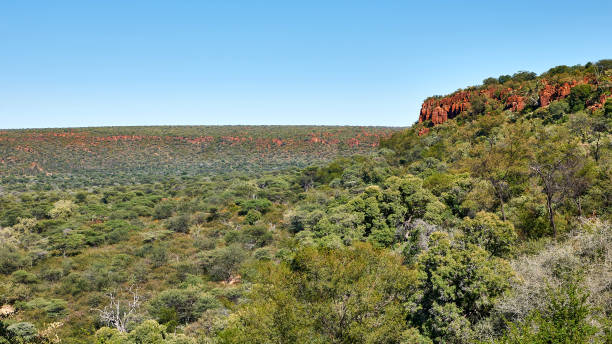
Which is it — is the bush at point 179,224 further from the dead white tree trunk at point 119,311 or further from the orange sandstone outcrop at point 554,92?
the orange sandstone outcrop at point 554,92

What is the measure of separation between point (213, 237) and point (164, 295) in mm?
23672

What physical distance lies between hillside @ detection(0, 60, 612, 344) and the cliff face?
1.49 ft

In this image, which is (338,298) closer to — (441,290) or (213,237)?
(441,290)

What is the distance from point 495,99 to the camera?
79812 millimetres

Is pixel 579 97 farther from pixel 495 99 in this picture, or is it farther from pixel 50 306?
pixel 50 306

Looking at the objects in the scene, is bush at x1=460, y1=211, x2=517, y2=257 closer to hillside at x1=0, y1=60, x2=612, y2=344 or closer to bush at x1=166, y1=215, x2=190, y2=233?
hillside at x1=0, y1=60, x2=612, y2=344

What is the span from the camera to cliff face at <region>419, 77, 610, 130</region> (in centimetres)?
6397

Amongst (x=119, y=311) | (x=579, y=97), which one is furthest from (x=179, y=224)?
(x=579, y=97)

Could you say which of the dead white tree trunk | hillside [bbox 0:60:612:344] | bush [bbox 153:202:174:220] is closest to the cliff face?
hillside [bbox 0:60:612:344]

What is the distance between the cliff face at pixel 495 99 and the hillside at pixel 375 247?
1.49 ft

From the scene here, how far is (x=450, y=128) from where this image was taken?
257ft

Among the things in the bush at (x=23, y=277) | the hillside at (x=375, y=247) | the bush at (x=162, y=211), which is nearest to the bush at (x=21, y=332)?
Result: the hillside at (x=375, y=247)

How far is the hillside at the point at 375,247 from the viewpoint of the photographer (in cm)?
1733

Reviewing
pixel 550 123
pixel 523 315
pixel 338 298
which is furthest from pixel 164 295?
pixel 550 123
